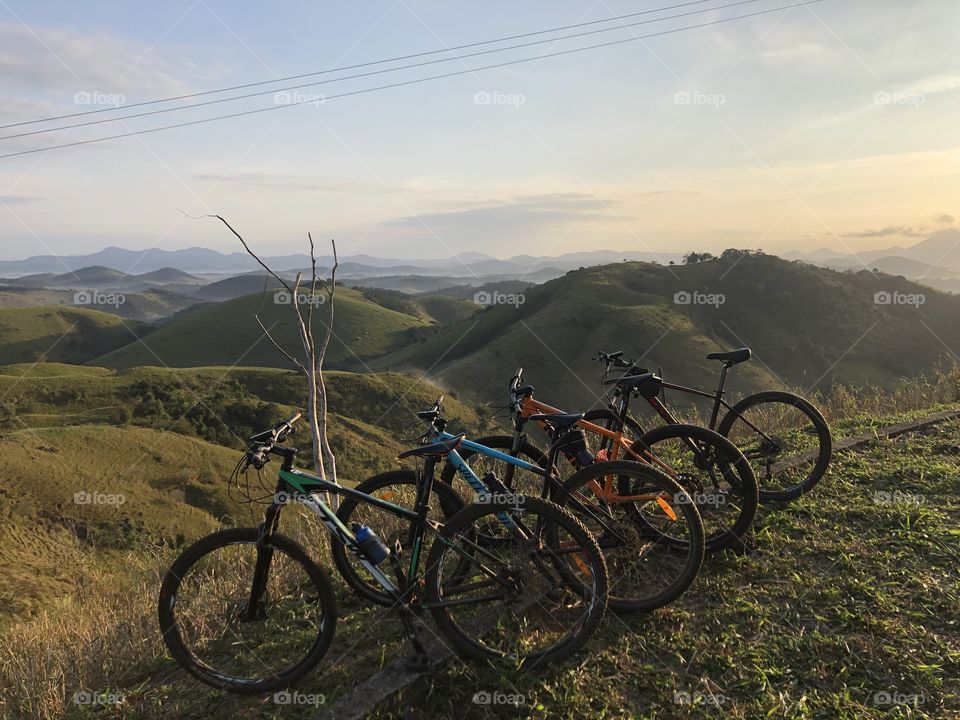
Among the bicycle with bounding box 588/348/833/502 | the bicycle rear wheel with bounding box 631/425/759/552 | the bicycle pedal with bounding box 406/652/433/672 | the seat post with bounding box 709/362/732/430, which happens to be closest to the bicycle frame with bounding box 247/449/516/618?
the bicycle pedal with bounding box 406/652/433/672

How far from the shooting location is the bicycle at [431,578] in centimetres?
341

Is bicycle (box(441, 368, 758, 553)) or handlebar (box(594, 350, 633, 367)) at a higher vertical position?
handlebar (box(594, 350, 633, 367))

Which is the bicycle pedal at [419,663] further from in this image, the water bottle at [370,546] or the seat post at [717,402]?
the seat post at [717,402]

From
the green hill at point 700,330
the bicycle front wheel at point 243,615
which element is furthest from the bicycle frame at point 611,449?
the green hill at point 700,330

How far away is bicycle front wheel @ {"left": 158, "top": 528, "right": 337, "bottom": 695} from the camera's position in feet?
11.4

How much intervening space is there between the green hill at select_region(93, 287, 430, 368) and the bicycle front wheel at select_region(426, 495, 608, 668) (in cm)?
8743

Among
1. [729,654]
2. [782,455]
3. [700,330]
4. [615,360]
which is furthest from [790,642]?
[700,330]

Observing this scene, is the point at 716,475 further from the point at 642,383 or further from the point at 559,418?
the point at 559,418

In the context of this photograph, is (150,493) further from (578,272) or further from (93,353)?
(93,353)

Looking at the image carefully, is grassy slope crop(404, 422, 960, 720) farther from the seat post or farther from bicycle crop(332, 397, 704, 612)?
the seat post

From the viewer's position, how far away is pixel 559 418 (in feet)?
13.0

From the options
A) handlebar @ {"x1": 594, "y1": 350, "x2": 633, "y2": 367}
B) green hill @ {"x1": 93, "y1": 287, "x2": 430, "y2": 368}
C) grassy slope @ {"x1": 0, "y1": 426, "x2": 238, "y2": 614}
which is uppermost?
handlebar @ {"x1": 594, "y1": 350, "x2": 633, "y2": 367}

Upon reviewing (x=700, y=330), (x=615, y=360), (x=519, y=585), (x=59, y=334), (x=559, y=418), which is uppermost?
(x=615, y=360)

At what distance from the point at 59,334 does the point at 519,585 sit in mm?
133264
